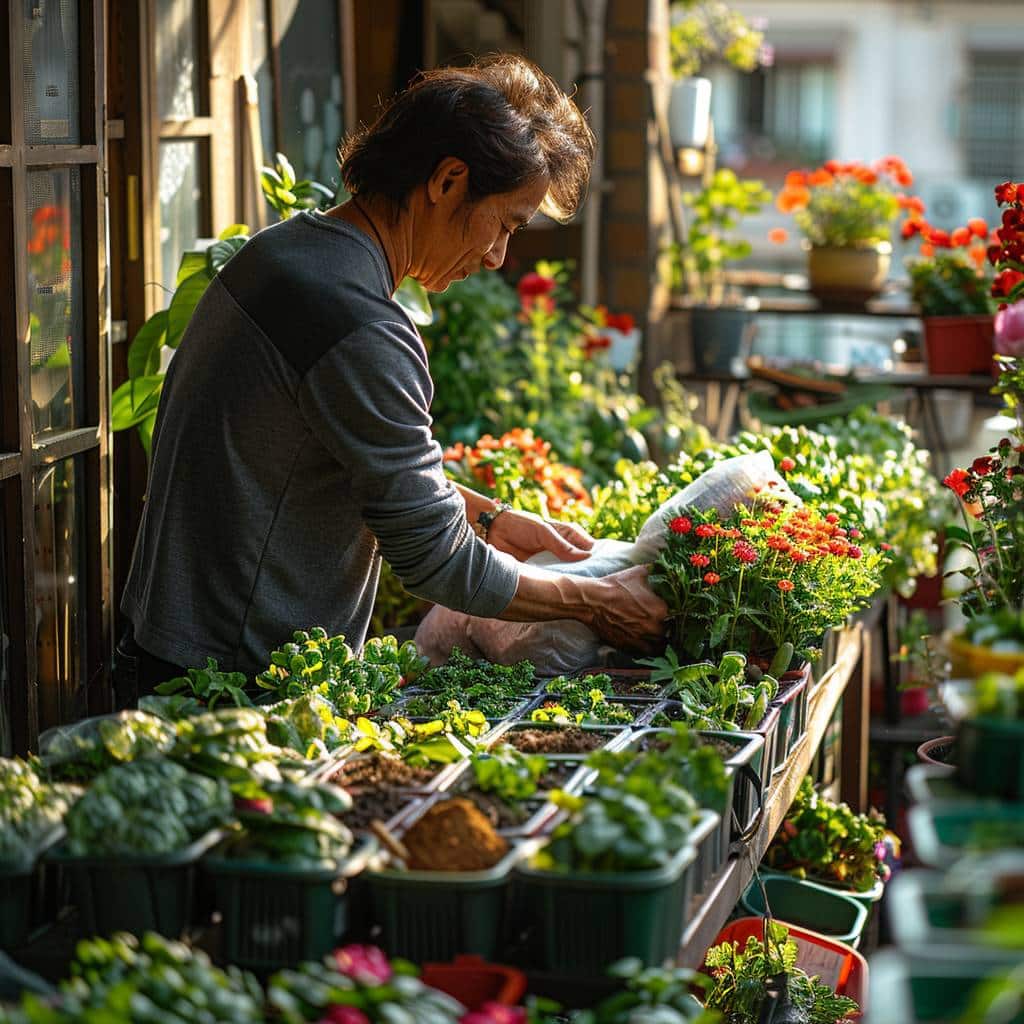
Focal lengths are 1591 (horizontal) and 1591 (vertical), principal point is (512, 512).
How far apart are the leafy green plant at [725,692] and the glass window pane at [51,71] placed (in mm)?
1355

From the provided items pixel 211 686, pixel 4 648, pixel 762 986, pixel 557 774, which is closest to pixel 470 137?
pixel 211 686

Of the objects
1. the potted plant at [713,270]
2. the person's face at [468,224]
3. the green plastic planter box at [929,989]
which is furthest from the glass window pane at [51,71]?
the potted plant at [713,270]

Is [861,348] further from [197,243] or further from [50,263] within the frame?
[50,263]

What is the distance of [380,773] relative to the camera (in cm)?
185

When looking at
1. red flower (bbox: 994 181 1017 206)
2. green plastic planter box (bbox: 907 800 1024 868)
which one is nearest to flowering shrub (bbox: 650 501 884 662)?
red flower (bbox: 994 181 1017 206)

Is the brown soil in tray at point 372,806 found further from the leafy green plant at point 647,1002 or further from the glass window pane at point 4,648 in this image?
the glass window pane at point 4,648

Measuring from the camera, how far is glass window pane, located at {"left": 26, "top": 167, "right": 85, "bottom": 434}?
2.62 meters

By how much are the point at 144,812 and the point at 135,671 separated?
2.97 ft

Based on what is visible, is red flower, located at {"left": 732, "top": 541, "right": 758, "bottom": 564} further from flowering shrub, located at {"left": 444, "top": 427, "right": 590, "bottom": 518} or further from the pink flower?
the pink flower

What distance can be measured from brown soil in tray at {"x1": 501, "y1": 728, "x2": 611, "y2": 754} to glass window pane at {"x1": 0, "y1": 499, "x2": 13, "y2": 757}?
94 cm

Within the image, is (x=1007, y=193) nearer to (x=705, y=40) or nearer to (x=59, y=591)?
(x=59, y=591)

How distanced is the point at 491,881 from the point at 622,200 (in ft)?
17.5

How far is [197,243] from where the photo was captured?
3.35m

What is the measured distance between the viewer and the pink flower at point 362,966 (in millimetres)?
1379
